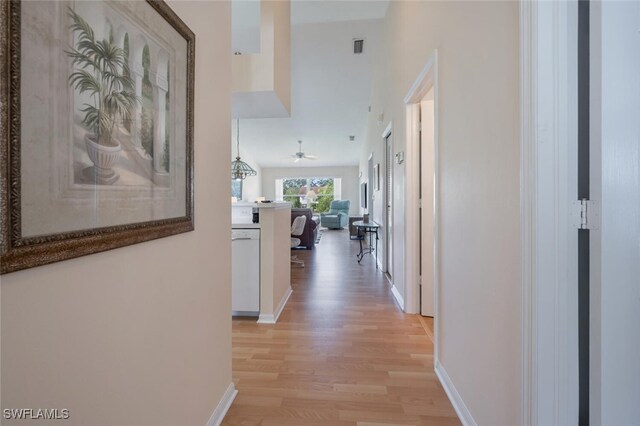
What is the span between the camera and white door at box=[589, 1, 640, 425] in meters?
0.85

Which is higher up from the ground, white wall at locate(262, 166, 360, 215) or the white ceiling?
the white ceiling

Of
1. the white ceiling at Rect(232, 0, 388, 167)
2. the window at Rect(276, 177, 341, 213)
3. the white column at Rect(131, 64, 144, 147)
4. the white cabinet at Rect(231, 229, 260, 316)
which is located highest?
the white ceiling at Rect(232, 0, 388, 167)

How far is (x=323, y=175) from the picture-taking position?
11.4 m

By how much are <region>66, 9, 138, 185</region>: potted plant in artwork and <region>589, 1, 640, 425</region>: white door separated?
140 centimetres

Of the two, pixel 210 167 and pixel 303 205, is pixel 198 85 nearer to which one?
pixel 210 167

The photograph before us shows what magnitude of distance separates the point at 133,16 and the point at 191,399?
4.62 ft

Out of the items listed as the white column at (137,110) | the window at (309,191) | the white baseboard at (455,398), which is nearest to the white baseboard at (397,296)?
the white baseboard at (455,398)

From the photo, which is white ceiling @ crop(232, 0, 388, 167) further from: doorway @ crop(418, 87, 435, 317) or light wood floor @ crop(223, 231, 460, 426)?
light wood floor @ crop(223, 231, 460, 426)

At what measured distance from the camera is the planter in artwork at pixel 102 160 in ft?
2.28

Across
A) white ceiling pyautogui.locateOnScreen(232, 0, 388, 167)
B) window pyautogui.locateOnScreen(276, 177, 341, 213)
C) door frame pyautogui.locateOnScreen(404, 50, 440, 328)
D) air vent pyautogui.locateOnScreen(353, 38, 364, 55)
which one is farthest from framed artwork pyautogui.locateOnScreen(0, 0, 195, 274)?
window pyautogui.locateOnScreen(276, 177, 341, 213)

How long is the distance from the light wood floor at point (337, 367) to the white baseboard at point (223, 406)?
1.2 inches

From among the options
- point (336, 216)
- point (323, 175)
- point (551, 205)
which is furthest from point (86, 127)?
point (323, 175)

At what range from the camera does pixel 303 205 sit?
11.6 meters

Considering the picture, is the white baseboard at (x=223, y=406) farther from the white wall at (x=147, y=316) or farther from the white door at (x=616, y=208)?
the white door at (x=616, y=208)
